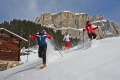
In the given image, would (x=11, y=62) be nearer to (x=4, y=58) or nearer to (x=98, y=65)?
(x=4, y=58)

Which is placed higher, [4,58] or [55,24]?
[55,24]

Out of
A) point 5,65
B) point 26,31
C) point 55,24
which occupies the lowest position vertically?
point 5,65

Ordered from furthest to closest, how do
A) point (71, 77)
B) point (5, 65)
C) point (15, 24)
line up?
point (15, 24)
point (5, 65)
point (71, 77)

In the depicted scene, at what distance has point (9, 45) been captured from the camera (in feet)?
94.6

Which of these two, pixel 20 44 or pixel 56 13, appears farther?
pixel 56 13

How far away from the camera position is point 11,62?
1105 inches

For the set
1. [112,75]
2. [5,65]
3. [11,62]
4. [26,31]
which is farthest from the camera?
[26,31]

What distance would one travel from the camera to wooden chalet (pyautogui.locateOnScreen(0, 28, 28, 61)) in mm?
28125

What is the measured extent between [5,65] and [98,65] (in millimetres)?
19082

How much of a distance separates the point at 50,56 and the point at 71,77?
5.03 metres

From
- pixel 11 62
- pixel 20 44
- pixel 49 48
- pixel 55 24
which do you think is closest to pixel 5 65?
pixel 11 62

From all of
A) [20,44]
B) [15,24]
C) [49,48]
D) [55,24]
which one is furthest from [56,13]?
[49,48]

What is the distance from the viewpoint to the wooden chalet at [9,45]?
92.3 ft

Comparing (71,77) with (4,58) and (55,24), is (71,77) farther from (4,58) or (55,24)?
(55,24)
